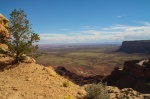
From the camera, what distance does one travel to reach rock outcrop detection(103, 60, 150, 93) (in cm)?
5072

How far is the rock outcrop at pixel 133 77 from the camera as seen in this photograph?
50719 mm

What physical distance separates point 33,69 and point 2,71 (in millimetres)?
2358

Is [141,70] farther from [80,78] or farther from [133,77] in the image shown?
[80,78]

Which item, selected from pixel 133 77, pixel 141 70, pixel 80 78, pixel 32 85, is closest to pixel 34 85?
pixel 32 85

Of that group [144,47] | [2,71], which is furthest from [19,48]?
[144,47]

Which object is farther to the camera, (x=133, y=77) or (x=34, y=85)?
(x=133, y=77)

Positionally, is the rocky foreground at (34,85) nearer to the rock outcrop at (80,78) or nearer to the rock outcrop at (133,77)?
the rock outcrop at (133,77)

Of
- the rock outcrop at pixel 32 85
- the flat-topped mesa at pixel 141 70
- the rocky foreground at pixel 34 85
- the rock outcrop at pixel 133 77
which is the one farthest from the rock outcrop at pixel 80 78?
the rock outcrop at pixel 32 85

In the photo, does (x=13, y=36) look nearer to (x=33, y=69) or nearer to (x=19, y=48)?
(x=19, y=48)

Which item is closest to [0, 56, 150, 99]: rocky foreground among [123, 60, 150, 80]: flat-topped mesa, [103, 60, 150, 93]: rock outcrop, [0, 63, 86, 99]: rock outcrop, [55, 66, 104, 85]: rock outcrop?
[0, 63, 86, 99]: rock outcrop

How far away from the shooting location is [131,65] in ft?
213

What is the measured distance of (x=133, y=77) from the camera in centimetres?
5878

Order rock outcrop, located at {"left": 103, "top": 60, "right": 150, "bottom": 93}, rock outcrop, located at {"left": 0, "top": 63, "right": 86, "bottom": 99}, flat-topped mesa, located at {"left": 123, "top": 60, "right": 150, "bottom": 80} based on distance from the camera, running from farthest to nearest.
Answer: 1. flat-topped mesa, located at {"left": 123, "top": 60, "right": 150, "bottom": 80}
2. rock outcrop, located at {"left": 103, "top": 60, "right": 150, "bottom": 93}
3. rock outcrop, located at {"left": 0, "top": 63, "right": 86, "bottom": 99}

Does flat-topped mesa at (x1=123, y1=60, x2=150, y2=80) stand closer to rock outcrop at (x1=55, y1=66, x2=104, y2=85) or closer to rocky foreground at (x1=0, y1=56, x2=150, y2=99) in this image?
rock outcrop at (x1=55, y1=66, x2=104, y2=85)
